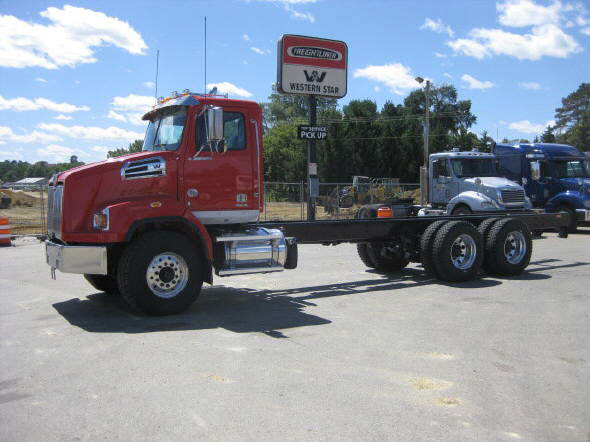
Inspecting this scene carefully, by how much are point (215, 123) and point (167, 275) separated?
208 centimetres

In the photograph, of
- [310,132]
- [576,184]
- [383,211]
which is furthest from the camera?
[576,184]

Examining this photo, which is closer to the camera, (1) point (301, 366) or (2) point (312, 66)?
(1) point (301, 366)

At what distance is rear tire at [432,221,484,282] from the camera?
33.1ft

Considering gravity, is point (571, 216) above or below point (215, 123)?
below

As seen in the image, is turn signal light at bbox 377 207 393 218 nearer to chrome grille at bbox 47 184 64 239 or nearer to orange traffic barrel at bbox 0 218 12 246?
chrome grille at bbox 47 184 64 239

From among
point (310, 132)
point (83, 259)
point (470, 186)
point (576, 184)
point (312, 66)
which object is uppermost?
point (312, 66)

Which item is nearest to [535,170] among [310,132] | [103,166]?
[310,132]

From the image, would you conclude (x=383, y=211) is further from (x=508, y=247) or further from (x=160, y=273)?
(x=160, y=273)

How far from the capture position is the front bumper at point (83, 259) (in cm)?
700

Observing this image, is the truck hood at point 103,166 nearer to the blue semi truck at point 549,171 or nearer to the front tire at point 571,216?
the front tire at point 571,216

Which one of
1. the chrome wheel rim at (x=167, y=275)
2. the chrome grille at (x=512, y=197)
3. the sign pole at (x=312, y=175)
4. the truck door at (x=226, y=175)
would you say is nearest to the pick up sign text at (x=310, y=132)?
the sign pole at (x=312, y=175)

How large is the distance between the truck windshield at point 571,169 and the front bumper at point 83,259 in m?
18.4

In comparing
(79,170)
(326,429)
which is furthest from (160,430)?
(79,170)

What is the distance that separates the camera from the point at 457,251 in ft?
34.6
